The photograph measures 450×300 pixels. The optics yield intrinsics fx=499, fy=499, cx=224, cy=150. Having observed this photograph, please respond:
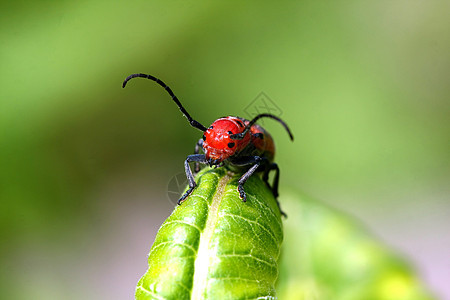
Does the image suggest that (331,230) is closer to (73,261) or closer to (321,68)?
(321,68)

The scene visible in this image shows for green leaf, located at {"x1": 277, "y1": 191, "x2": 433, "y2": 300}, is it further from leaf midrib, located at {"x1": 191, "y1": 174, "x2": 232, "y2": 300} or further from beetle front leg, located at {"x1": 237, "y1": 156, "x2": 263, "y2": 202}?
leaf midrib, located at {"x1": 191, "y1": 174, "x2": 232, "y2": 300}

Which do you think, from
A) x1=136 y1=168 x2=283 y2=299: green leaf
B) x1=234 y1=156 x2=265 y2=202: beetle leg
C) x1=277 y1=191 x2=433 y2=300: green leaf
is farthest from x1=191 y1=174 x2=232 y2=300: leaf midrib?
x1=277 y1=191 x2=433 y2=300: green leaf

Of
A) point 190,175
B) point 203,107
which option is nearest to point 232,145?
point 190,175

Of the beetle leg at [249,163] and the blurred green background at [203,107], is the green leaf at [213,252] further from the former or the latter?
the blurred green background at [203,107]

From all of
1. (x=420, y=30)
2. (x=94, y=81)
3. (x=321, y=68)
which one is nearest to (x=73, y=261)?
(x=94, y=81)

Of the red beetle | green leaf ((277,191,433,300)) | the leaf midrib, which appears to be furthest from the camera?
green leaf ((277,191,433,300))

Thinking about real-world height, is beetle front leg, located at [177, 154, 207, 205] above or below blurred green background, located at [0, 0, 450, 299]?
below
